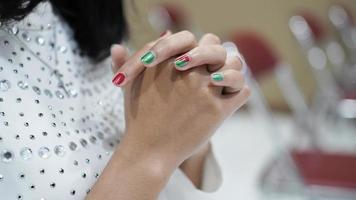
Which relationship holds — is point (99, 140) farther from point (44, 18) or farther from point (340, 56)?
point (340, 56)

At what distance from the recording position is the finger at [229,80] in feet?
2.24

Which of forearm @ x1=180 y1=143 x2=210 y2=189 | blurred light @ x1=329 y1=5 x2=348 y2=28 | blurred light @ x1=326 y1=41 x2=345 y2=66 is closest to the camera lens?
forearm @ x1=180 y1=143 x2=210 y2=189

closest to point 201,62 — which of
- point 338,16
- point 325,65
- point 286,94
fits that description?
point 286,94

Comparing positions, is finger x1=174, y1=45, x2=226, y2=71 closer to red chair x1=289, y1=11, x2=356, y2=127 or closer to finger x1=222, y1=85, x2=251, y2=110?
finger x1=222, y1=85, x2=251, y2=110

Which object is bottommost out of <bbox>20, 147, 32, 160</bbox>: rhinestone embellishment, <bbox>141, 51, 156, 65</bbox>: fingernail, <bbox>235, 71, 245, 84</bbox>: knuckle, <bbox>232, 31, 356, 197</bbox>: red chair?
<bbox>232, 31, 356, 197</bbox>: red chair

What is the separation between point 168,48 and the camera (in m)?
0.68

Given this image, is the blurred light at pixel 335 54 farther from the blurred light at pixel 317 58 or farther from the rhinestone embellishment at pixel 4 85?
the rhinestone embellishment at pixel 4 85

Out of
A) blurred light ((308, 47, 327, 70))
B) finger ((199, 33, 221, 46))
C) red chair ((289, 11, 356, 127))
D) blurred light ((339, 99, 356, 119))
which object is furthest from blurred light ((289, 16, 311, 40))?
finger ((199, 33, 221, 46))

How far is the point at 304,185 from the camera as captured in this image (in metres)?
1.67

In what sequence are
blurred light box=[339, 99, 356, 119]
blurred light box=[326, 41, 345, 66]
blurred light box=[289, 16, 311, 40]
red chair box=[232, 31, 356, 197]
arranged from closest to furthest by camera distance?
red chair box=[232, 31, 356, 197]
blurred light box=[339, 99, 356, 119]
blurred light box=[289, 16, 311, 40]
blurred light box=[326, 41, 345, 66]

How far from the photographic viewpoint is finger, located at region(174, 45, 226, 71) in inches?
26.6

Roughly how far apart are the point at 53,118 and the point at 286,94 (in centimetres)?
223

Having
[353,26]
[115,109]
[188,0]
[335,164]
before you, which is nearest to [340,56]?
[353,26]

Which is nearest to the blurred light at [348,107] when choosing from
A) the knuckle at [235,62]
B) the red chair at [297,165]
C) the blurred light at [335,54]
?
the red chair at [297,165]
